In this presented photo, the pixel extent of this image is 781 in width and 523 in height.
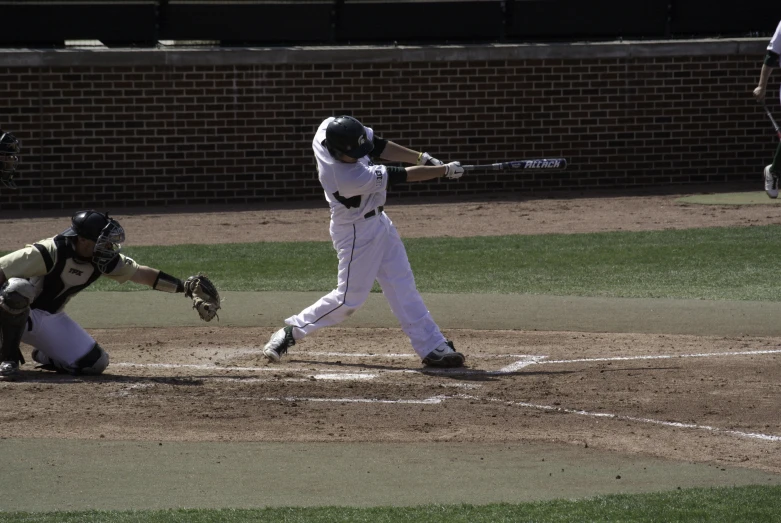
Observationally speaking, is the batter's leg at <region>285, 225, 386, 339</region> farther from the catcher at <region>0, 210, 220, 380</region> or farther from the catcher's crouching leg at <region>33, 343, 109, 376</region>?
the catcher's crouching leg at <region>33, 343, 109, 376</region>

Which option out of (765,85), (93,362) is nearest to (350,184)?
(93,362)

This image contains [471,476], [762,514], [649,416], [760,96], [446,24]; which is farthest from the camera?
[446,24]

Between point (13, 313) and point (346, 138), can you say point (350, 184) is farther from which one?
point (13, 313)

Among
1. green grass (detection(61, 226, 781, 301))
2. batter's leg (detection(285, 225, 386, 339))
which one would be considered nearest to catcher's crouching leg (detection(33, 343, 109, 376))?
batter's leg (detection(285, 225, 386, 339))

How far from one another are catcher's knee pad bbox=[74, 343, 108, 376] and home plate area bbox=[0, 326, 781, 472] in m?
0.09

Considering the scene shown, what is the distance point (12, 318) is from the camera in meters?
7.17

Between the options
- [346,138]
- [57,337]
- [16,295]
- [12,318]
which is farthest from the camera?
[57,337]

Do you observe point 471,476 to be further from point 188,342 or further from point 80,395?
point 188,342

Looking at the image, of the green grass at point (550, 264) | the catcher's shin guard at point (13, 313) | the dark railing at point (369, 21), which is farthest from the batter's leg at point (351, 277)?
the dark railing at point (369, 21)

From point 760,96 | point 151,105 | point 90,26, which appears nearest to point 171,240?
point 151,105

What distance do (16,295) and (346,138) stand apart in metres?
2.27

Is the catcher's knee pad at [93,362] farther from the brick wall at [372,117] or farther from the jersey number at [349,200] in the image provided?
the brick wall at [372,117]

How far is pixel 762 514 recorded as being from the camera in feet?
15.0

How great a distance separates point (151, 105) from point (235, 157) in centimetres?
155
